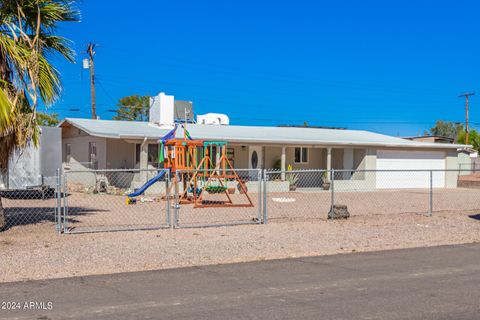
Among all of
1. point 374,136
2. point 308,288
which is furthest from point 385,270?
point 374,136

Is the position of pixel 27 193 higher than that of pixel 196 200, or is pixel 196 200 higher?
pixel 27 193

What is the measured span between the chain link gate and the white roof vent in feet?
23.5

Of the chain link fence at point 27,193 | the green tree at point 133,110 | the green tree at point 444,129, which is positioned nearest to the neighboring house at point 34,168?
the chain link fence at point 27,193

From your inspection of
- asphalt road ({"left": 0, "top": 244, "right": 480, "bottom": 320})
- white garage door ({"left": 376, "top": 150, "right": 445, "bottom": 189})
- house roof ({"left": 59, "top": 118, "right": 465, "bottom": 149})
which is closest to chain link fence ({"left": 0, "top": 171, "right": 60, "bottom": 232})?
house roof ({"left": 59, "top": 118, "right": 465, "bottom": 149})

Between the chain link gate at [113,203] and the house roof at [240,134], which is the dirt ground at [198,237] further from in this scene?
the house roof at [240,134]

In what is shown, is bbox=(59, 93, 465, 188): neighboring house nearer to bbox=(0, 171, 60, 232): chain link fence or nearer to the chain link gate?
the chain link gate

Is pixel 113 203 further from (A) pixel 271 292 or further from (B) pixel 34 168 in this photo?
(A) pixel 271 292

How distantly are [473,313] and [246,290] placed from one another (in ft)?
8.26

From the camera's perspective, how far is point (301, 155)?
94.6 ft

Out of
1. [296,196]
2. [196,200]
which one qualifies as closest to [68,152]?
[296,196]

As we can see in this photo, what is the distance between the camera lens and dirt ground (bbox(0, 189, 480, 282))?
8.47 meters

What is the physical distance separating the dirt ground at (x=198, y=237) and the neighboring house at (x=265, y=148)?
21.2 feet

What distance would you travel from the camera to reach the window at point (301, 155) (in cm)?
2872

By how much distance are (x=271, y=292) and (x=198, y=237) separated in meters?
4.51
